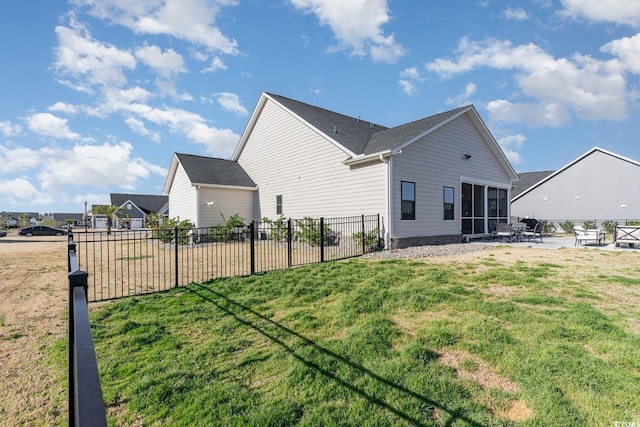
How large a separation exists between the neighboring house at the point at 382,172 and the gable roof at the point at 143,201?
40.3 meters

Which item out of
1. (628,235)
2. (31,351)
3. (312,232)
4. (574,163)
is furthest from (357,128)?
(574,163)

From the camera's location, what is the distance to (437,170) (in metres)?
13.4

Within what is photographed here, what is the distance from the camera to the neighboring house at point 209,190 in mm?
17250

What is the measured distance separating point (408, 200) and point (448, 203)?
2.96m

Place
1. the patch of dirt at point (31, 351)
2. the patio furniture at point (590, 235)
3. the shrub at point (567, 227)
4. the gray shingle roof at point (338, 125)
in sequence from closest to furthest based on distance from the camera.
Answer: the patch of dirt at point (31, 351) < the patio furniture at point (590, 235) < the gray shingle roof at point (338, 125) < the shrub at point (567, 227)

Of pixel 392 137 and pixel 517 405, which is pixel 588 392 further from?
pixel 392 137

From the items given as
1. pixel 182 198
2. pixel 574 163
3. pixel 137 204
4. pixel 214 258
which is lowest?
pixel 214 258

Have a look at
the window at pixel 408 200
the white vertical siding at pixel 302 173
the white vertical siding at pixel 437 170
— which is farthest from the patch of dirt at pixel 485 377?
the window at pixel 408 200

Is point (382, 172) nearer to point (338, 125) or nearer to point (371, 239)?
point (371, 239)

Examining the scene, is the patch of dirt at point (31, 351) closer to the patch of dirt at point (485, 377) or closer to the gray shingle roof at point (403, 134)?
the patch of dirt at point (485, 377)

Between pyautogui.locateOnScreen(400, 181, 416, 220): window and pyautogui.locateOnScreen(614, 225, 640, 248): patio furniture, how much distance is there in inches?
328

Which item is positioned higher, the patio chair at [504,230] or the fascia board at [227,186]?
the fascia board at [227,186]

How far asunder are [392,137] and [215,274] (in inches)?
366

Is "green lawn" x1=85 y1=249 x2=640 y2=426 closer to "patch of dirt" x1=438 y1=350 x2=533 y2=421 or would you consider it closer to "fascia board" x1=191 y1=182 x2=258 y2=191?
"patch of dirt" x1=438 y1=350 x2=533 y2=421
